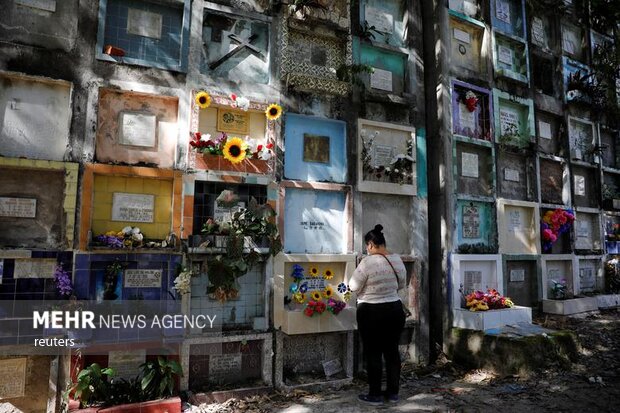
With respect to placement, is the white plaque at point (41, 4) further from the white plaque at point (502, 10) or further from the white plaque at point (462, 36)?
the white plaque at point (502, 10)

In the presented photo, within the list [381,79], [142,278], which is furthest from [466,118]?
[142,278]

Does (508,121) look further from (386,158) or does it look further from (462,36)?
(386,158)

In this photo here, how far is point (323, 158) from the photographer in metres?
5.99

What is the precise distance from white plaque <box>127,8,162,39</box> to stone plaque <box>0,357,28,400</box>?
397cm

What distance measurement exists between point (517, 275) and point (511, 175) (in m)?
1.83

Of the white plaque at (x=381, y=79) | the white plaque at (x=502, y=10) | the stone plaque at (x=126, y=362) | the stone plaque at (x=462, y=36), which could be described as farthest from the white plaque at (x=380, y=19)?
the stone plaque at (x=126, y=362)

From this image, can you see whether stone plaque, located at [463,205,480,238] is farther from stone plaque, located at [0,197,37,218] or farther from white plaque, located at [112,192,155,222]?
stone plaque, located at [0,197,37,218]

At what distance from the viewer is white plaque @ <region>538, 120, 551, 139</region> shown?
8297 millimetres

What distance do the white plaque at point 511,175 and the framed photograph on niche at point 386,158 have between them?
220cm

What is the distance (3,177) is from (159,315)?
7.33 ft

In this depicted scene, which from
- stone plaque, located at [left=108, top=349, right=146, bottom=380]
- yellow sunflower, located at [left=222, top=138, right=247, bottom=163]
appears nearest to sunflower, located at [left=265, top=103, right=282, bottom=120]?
yellow sunflower, located at [left=222, top=138, right=247, bottom=163]

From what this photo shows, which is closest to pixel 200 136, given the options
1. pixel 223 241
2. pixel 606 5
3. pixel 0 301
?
pixel 223 241

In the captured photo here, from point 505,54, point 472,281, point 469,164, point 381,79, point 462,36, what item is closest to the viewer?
point 381,79

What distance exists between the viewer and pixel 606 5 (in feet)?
27.1
